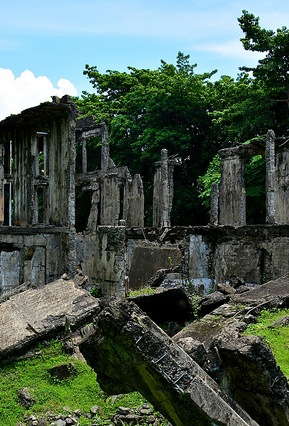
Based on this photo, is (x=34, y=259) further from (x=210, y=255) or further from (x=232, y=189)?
(x=232, y=189)

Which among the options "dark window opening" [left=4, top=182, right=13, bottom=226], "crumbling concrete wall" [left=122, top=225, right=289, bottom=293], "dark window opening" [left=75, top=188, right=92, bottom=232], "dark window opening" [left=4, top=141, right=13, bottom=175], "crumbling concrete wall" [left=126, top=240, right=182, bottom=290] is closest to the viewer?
"crumbling concrete wall" [left=122, top=225, right=289, bottom=293]

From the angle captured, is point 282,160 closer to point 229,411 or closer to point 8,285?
point 8,285

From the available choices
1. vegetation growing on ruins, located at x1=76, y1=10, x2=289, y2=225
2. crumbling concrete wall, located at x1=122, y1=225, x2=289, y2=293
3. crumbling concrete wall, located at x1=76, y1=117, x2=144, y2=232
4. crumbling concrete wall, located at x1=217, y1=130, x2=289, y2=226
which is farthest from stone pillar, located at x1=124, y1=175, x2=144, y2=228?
crumbling concrete wall, located at x1=122, y1=225, x2=289, y2=293

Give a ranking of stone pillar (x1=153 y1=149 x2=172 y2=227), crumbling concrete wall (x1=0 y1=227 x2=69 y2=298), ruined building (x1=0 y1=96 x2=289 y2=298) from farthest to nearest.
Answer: stone pillar (x1=153 y1=149 x2=172 y2=227)
crumbling concrete wall (x1=0 y1=227 x2=69 y2=298)
ruined building (x1=0 y1=96 x2=289 y2=298)

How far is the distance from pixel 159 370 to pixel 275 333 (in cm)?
505

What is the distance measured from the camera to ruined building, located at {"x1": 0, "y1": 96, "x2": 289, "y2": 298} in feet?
36.8

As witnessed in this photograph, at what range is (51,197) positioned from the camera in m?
11.9

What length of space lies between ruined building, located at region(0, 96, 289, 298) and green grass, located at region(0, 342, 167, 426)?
9.47ft

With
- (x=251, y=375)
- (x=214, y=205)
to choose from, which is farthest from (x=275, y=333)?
(x=214, y=205)

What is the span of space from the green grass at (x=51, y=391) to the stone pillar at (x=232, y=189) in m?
11.7

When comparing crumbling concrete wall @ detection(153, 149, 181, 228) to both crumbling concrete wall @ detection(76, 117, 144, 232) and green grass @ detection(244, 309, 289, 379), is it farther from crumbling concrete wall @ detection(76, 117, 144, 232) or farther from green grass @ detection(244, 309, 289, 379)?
A: green grass @ detection(244, 309, 289, 379)

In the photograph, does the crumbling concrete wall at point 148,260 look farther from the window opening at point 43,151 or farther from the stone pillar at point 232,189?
the window opening at point 43,151

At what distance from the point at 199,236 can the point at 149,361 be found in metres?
11.4

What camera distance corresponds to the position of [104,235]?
10.4 m
